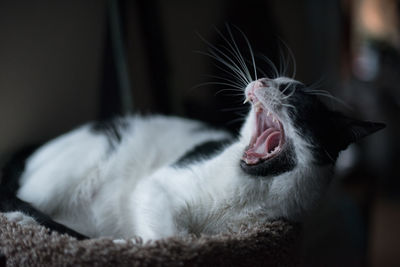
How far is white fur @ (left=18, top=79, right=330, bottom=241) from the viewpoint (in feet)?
2.90

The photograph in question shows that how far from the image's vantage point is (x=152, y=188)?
953 millimetres

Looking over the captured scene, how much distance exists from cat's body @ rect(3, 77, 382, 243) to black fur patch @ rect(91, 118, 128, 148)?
0.01 meters

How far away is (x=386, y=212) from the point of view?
2887mm

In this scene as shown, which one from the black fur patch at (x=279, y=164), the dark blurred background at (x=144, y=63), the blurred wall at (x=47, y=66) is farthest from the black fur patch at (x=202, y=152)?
the blurred wall at (x=47, y=66)

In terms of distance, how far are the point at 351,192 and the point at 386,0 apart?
302cm

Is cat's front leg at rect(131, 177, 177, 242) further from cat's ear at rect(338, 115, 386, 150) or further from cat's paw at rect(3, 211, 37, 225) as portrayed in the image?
cat's ear at rect(338, 115, 386, 150)

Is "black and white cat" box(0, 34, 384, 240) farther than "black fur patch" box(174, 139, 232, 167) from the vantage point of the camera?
No

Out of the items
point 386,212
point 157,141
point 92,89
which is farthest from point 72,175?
point 386,212

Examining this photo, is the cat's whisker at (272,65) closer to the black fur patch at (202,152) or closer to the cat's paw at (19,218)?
the black fur patch at (202,152)

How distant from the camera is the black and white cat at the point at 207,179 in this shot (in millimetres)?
873

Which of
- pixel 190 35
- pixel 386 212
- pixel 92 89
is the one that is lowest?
pixel 386 212

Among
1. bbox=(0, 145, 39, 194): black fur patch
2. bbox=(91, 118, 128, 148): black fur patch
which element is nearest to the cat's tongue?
bbox=(91, 118, 128, 148): black fur patch

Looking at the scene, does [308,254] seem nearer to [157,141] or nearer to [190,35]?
[157,141]

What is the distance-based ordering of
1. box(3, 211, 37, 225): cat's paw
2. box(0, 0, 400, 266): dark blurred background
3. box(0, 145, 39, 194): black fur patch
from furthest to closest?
box(0, 0, 400, 266): dark blurred background → box(0, 145, 39, 194): black fur patch → box(3, 211, 37, 225): cat's paw
